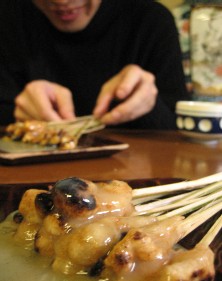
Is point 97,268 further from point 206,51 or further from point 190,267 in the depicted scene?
point 206,51

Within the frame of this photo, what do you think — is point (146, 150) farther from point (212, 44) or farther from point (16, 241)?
point (212, 44)

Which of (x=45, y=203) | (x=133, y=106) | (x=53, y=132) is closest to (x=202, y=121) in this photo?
(x=133, y=106)

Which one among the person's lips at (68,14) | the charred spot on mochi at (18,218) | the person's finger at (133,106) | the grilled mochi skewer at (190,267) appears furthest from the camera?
the person's lips at (68,14)

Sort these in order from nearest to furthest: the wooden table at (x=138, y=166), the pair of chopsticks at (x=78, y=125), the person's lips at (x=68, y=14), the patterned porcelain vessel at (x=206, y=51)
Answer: the wooden table at (x=138, y=166) < the pair of chopsticks at (x=78, y=125) < the person's lips at (x=68, y=14) < the patterned porcelain vessel at (x=206, y=51)

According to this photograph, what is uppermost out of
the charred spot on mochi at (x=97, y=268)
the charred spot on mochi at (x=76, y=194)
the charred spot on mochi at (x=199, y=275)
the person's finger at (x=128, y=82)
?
the charred spot on mochi at (x=76, y=194)

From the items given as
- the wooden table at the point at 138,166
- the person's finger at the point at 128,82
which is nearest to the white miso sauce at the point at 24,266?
the wooden table at the point at 138,166

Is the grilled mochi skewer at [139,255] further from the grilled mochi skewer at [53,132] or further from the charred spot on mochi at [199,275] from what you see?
the grilled mochi skewer at [53,132]

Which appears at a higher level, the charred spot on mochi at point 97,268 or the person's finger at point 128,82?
the charred spot on mochi at point 97,268
